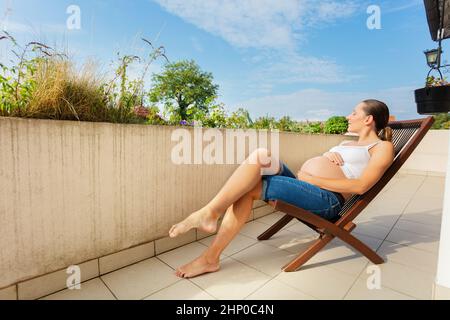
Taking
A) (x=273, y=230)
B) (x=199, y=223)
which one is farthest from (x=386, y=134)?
(x=199, y=223)

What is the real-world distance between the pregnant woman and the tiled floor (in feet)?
0.56

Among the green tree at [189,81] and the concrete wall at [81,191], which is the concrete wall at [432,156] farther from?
the green tree at [189,81]

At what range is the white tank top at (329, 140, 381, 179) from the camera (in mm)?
1694

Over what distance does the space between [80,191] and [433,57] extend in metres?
6.57

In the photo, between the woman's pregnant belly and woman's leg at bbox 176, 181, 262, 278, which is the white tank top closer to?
the woman's pregnant belly

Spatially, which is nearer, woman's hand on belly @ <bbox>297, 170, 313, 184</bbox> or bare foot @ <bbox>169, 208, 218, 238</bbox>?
bare foot @ <bbox>169, 208, 218, 238</bbox>

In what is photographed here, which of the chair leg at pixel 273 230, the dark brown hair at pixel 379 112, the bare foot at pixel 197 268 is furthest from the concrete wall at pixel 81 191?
the dark brown hair at pixel 379 112

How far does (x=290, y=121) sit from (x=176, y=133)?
12.3 ft

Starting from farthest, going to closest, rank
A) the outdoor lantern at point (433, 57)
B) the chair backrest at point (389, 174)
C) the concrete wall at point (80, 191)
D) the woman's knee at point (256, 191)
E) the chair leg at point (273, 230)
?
the outdoor lantern at point (433, 57), the chair leg at point (273, 230), the chair backrest at point (389, 174), the woman's knee at point (256, 191), the concrete wall at point (80, 191)

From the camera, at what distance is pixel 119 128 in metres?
1.58

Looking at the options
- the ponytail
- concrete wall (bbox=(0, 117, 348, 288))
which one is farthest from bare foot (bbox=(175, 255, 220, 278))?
the ponytail

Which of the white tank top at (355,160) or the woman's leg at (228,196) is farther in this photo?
the white tank top at (355,160)

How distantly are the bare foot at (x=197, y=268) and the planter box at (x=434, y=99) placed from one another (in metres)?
4.67

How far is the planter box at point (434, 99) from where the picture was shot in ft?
12.2
